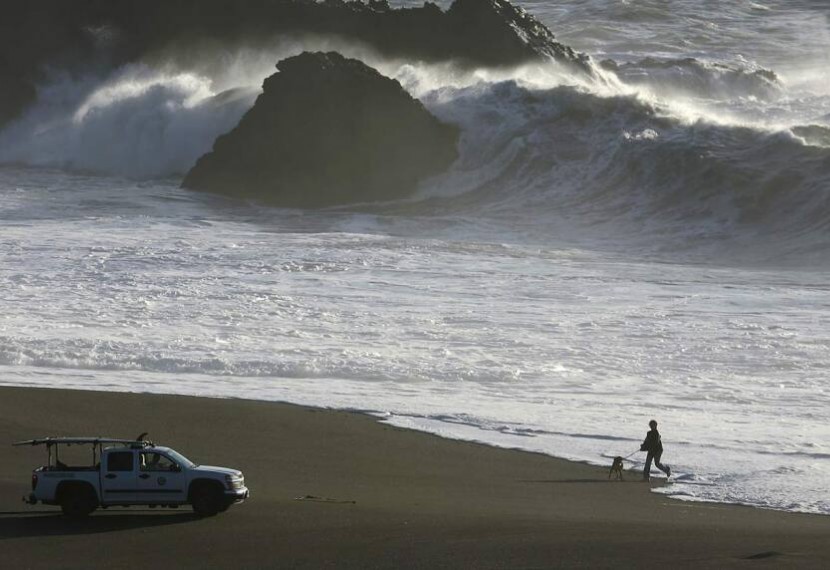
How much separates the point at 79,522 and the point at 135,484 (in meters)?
0.54

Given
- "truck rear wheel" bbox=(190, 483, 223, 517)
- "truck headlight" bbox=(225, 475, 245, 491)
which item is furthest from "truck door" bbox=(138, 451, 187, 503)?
"truck headlight" bbox=(225, 475, 245, 491)

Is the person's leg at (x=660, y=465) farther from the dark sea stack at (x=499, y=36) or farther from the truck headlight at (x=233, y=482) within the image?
the dark sea stack at (x=499, y=36)

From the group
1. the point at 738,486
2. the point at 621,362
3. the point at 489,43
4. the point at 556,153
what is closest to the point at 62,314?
the point at 621,362

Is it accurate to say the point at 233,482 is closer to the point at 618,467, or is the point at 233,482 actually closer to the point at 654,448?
the point at 618,467

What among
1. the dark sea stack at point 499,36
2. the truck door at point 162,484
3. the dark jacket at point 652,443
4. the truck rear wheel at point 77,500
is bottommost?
the truck rear wheel at point 77,500

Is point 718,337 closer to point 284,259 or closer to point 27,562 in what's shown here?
point 284,259

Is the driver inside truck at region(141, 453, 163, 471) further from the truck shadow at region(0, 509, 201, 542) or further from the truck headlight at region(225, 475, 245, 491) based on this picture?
the truck headlight at region(225, 475, 245, 491)

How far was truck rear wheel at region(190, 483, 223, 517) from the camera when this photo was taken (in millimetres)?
12086

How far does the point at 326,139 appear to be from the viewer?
40.3m

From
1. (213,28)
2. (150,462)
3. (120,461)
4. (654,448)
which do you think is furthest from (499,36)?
(120,461)

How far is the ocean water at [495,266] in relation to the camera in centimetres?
1798

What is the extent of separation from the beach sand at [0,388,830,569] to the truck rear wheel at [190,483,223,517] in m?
0.13

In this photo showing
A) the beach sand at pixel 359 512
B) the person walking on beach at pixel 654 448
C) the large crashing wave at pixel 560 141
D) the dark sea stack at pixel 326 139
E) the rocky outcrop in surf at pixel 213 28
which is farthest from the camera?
the rocky outcrop in surf at pixel 213 28

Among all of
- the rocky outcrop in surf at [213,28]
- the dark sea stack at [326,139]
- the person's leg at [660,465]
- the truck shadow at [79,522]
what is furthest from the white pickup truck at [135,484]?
the rocky outcrop in surf at [213,28]
